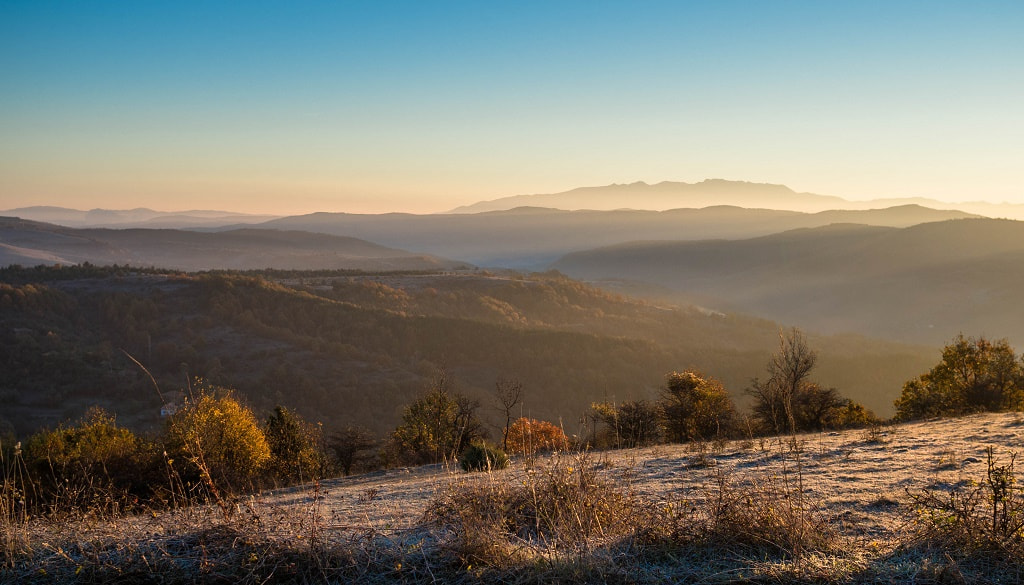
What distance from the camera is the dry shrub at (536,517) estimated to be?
4.41 m

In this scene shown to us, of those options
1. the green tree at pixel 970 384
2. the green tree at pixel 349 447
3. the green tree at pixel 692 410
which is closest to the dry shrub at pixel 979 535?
the green tree at pixel 692 410

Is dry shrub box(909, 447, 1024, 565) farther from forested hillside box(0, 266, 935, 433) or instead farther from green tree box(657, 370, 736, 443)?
forested hillside box(0, 266, 935, 433)

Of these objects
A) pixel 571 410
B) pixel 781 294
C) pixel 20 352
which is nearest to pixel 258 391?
pixel 20 352

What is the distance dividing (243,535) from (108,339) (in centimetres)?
7566

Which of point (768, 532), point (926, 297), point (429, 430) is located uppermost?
point (768, 532)

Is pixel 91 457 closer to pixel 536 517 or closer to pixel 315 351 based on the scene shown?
pixel 536 517

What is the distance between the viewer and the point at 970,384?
90.4 ft

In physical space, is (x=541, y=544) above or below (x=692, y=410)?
above

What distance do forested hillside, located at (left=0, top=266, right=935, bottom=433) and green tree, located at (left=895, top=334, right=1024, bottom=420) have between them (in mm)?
20910

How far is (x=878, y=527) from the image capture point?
5621 mm

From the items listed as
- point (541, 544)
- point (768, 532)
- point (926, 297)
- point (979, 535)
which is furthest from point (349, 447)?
point (926, 297)

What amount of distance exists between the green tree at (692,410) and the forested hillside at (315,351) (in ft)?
52.9

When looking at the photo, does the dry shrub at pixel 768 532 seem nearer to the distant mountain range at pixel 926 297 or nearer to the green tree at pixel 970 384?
the green tree at pixel 970 384

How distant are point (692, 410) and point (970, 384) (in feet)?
44.4
